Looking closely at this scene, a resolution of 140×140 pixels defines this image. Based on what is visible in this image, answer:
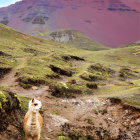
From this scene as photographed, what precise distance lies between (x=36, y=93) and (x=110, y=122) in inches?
376

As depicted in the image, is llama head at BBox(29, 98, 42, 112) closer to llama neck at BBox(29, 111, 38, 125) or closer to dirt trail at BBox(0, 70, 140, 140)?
llama neck at BBox(29, 111, 38, 125)

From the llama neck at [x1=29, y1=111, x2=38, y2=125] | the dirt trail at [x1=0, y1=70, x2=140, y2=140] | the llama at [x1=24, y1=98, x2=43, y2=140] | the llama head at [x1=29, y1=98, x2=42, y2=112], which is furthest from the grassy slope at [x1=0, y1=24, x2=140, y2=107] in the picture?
the llama head at [x1=29, y1=98, x2=42, y2=112]

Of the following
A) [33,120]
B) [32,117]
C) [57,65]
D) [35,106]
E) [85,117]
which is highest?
[35,106]

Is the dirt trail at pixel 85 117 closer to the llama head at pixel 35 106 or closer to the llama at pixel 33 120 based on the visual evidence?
the llama at pixel 33 120

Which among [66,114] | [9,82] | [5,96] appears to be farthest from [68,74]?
[5,96]

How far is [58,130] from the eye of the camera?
41.6 ft

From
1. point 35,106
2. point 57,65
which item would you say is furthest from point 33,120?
point 57,65

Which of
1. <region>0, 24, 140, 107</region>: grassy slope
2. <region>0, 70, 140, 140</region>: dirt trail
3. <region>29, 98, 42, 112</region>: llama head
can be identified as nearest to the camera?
<region>29, 98, 42, 112</region>: llama head

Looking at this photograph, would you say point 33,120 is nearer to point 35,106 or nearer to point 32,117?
point 32,117

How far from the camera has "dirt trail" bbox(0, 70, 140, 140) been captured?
13.6 metres

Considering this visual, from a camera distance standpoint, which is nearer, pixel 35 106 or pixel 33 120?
pixel 35 106

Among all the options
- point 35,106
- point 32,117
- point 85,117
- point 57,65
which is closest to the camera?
point 35,106

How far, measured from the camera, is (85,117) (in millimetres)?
17047

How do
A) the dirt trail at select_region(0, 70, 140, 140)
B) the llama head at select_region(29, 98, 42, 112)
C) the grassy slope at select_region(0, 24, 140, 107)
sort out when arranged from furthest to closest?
the grassy slope at select_region(0, 24, 140, 107) → the dirt trail at select_region(0, 70, 140, 140) → the llama head at select_region(29, 98, 42, 112)
